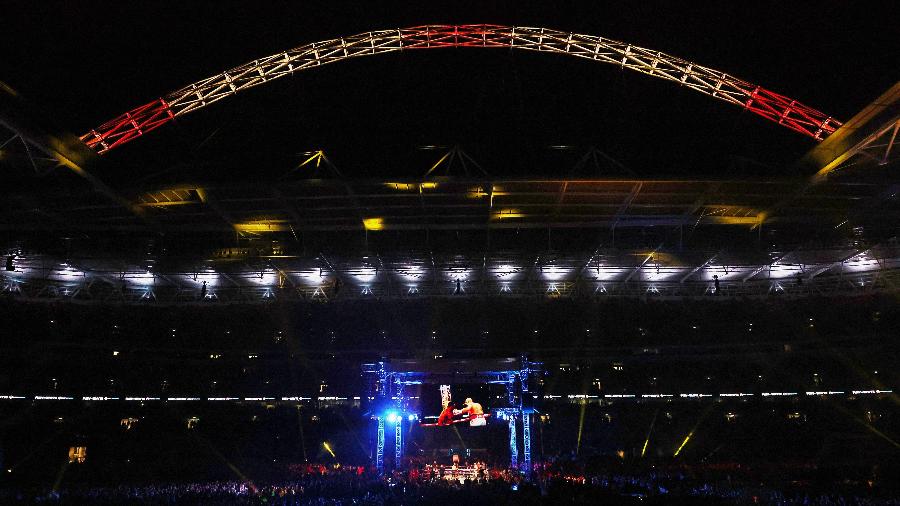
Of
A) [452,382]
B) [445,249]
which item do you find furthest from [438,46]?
[452,382]

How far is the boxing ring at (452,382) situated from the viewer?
87.1 ft

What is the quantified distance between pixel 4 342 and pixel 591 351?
35.4m

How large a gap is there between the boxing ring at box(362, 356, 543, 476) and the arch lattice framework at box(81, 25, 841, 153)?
14094 millimetres

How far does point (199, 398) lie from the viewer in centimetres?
4116

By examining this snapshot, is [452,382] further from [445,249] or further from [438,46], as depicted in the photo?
[438,46]

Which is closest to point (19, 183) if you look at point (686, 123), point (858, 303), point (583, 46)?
point (583, 46)

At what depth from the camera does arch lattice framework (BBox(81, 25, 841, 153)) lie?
16.2 meters

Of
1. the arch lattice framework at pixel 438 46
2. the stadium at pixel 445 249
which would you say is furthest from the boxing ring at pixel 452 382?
the arch lattice framework at pixel 438 46

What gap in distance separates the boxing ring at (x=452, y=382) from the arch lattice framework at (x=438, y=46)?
1409 cm

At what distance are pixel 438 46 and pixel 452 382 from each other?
16.0m

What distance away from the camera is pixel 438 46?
16922mm

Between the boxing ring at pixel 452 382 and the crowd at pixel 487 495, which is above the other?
the boxing ring at pixel 452 382

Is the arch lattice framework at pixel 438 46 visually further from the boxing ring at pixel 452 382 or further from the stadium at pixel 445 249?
the boxing ring at pixel 452 382

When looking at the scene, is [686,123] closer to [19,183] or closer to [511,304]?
[511,304]
